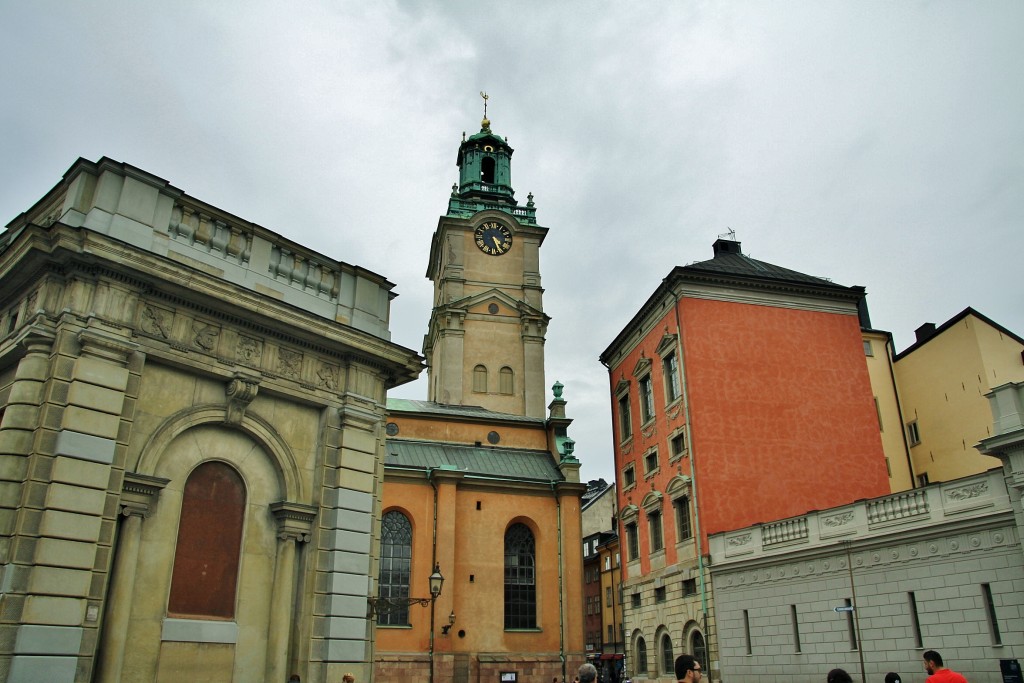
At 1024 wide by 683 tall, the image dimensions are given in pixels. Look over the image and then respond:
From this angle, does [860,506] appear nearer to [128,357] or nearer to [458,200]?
[128,357]

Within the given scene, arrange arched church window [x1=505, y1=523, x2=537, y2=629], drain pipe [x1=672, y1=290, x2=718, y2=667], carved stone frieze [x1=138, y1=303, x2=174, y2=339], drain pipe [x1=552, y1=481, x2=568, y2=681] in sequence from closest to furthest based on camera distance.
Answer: carved stone frieze [x1=138, y1=303, x2=174, y2=339]
drain pipe [x1=672, y1=290, x2=718, y2=667]
drain pipe [x1=552, y1=481, x2=568, y2=681]
arched church window [x1=505, y1=523, x2=537, y2=629]

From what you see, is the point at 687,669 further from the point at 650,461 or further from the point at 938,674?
the point at 650,461

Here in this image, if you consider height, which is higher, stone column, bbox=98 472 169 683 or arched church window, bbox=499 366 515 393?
arched church window, bbox=499 366 515 393

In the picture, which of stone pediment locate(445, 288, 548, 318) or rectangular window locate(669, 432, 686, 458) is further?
stone pediment locate(445, 288, 548, 318)

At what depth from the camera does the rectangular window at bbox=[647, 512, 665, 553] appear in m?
33.6

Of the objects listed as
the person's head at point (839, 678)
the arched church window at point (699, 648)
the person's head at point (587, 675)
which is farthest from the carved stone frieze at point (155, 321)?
the arched church window at point (699, 648)

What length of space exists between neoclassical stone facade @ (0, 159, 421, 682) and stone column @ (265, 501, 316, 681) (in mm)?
32

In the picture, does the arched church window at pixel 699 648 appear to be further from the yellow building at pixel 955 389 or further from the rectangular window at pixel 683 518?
the yellow building at pixel 955 389

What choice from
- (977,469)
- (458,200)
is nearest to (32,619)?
(977,469)

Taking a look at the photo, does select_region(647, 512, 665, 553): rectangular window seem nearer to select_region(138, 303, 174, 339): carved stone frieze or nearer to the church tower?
the church tower

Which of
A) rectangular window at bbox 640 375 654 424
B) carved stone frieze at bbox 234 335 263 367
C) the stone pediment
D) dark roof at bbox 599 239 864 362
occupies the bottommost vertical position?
carved stone frieze at bbox 234 335 263 367

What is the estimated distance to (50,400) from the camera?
11.7 m

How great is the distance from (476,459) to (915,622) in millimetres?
20162

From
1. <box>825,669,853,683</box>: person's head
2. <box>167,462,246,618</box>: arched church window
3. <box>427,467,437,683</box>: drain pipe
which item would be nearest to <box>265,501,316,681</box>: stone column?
<box>167,462,246,618</box>: arched church window
